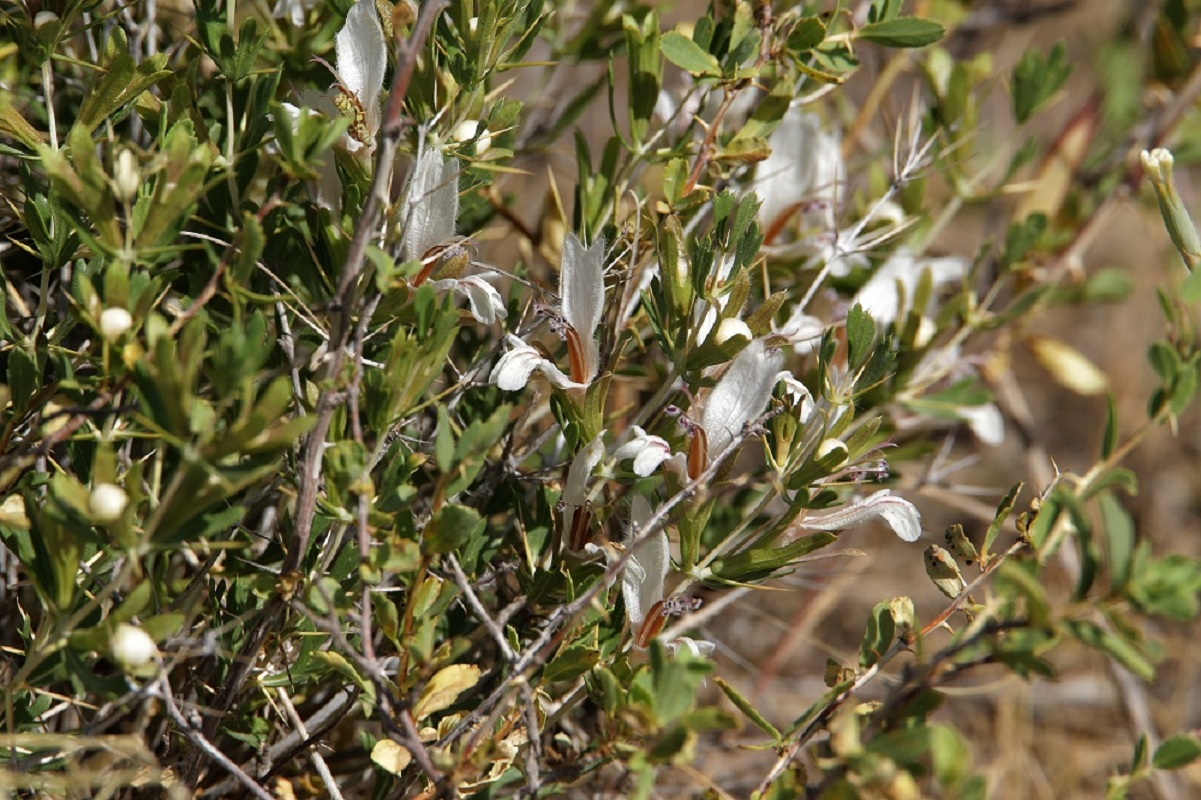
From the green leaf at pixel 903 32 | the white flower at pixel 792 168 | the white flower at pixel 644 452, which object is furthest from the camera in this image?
the white flower at pixel 792 168

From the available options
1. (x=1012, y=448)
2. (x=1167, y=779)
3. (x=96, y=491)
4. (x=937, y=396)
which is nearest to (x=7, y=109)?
(x=96, y=491)

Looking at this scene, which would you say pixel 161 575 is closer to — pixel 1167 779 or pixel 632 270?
pixel 632 270

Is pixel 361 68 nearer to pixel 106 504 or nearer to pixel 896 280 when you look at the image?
pixel 106 504

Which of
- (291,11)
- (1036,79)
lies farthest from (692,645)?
(1036,79)

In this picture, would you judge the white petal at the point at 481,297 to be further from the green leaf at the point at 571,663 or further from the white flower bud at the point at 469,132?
the green leaf at the point at 571,663

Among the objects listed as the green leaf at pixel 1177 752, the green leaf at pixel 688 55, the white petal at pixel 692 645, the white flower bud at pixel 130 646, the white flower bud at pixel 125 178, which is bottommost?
the white petal at pixel 692 645

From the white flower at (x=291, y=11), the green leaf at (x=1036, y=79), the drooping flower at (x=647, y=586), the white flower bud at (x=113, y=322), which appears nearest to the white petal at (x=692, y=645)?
the drooping flower at (x=647, y=586)
